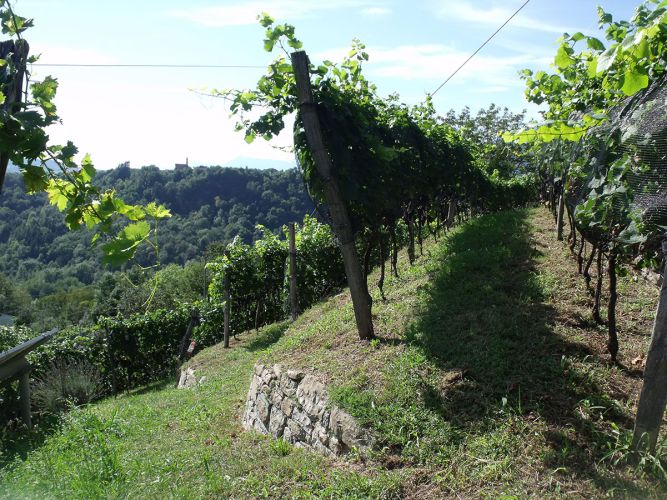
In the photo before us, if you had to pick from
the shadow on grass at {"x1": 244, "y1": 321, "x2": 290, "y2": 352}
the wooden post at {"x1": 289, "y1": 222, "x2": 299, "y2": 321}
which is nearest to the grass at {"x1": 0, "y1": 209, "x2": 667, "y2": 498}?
the shadow on grass at {"x1": 244, "y1": 321, "x2": 290, "y2": 352}

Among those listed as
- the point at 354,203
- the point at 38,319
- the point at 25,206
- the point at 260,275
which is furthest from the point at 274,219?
the point at 354,203

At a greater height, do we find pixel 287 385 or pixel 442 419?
pixel 442 419

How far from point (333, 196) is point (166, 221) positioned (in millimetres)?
77164

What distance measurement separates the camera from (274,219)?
68062 millimetres

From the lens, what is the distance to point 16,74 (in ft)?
7.39

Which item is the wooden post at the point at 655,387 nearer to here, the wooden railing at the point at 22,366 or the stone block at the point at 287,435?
the stone block at the point at 287,435

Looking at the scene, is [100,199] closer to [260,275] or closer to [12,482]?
[12,482]

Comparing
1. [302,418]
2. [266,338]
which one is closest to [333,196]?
[302,418]

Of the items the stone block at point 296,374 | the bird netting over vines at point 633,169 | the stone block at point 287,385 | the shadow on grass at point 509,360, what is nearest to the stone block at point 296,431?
the stone block at point 287,385

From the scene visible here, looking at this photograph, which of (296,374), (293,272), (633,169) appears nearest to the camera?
(633,169)

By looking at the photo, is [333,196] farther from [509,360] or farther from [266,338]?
[266,338]

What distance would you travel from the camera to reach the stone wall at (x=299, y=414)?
15.6 ft

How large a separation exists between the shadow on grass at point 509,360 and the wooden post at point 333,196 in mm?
635

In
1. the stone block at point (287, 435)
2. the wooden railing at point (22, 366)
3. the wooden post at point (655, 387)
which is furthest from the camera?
the wooden railing at point (22, 366)
